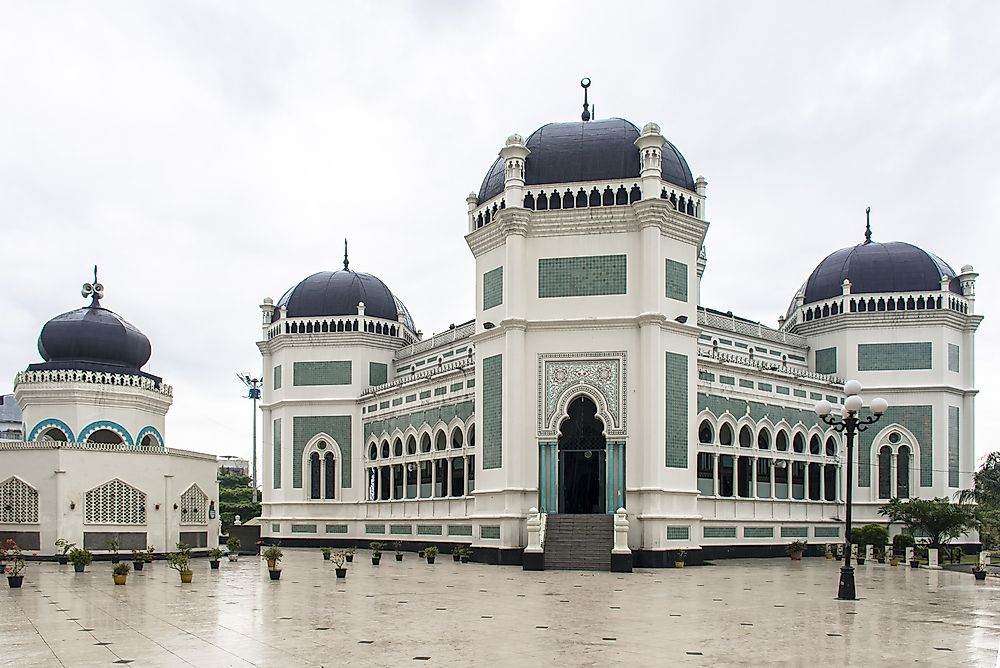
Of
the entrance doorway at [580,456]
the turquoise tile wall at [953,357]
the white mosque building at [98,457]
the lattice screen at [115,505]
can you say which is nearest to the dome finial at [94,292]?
the white mosque building at [98,457]

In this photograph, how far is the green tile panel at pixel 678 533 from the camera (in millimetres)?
32250

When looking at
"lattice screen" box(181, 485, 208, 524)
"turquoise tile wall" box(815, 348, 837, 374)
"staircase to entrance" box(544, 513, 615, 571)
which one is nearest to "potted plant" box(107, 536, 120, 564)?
"lattice screen" box(181, 485, 208, 524)

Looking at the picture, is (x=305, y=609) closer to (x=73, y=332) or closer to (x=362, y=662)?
(x=362, y=662)

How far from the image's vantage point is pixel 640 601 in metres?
20.5

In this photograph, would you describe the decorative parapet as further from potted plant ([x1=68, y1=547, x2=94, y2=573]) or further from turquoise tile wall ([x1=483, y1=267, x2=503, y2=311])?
turquoise tile wall ([x1=483, y1=267, x2=503, y2=311])

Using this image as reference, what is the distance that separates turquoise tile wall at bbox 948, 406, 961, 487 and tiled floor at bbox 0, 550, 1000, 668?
17.6 meters

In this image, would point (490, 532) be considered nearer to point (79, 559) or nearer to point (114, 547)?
point (79, 559)

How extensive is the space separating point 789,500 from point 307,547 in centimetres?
2244

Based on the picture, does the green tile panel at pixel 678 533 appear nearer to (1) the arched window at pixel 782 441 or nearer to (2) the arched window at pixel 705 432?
(2) the arched window at pixel 705 432

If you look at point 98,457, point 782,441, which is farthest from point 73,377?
point 782,441

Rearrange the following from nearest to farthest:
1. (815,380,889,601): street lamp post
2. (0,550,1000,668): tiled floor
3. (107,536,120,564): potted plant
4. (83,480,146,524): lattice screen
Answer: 1. (0,550,1000,668): tiled floor
2. (815,380,889,601): street lamp post
3. (107,536,120,564): potted plant
4. (83,480,146,524): lattice screen

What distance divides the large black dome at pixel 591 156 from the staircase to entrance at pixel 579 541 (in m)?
11.2

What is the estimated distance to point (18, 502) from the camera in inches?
1446

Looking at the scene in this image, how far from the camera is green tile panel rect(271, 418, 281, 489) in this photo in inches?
1951
